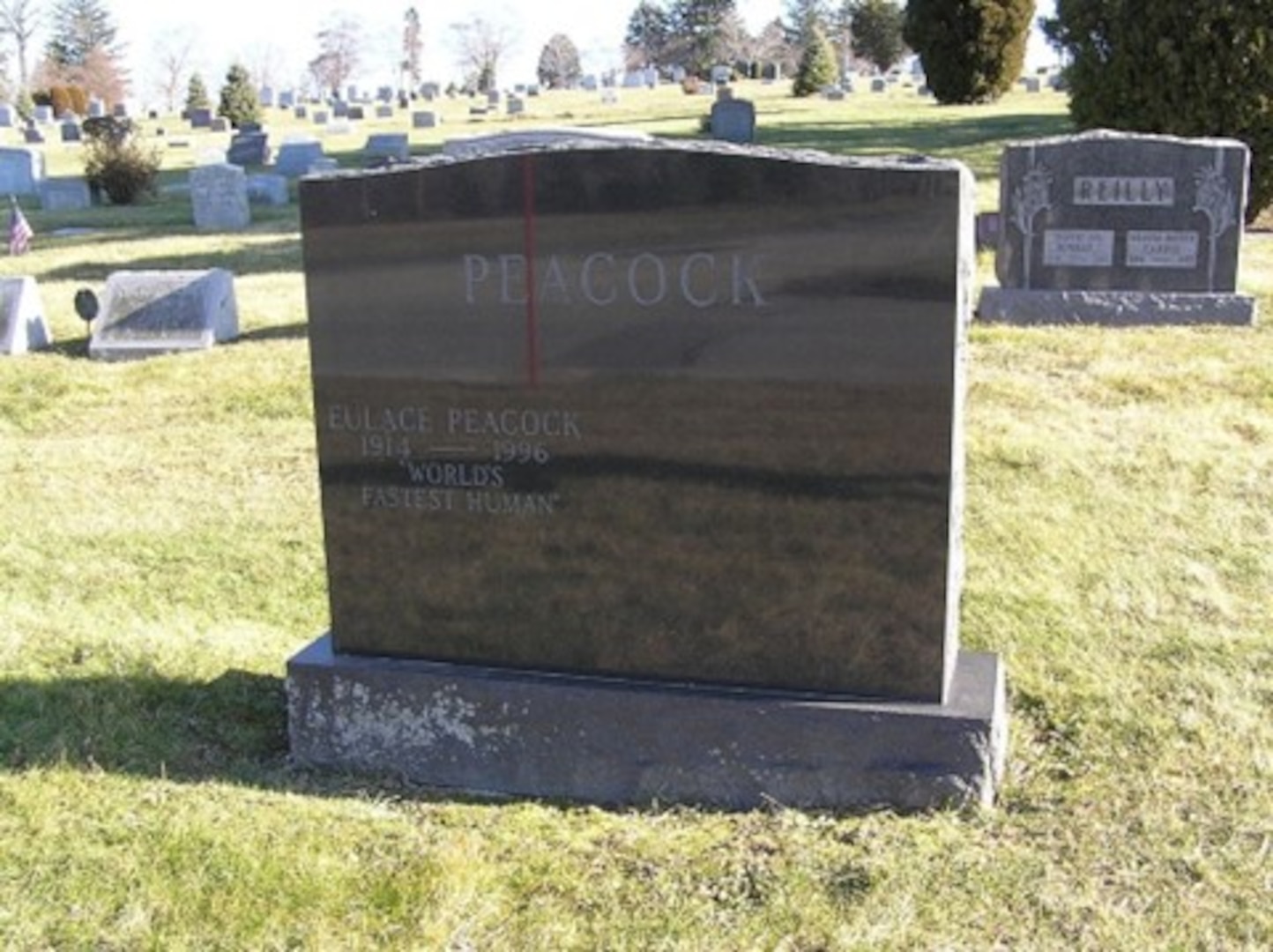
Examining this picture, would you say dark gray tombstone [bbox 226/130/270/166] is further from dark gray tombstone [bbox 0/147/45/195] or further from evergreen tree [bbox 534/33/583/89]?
evergreen tree [bbox 534/33/583/89]

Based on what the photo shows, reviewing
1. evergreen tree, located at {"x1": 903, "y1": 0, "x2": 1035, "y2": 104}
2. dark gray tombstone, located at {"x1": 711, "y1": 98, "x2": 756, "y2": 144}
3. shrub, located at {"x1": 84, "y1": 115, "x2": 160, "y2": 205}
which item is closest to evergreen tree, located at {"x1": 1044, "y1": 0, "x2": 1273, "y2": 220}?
dark gray tombstone, located at {"x1": 711, "y1": 98, "x2": 756, "y2": 144}

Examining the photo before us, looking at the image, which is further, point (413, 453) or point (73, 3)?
point (73, 3)

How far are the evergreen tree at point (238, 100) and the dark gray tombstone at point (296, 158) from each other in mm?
18994

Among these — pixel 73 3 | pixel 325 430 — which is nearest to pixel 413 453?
pixel 325 430

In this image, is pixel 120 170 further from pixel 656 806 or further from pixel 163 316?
pixel 656 806

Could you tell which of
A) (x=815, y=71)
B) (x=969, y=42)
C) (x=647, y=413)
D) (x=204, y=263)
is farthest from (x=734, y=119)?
(x=647, y=413)

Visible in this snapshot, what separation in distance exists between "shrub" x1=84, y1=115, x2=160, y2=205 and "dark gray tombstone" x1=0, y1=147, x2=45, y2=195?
7.18ft

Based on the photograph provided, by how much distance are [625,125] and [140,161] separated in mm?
14164

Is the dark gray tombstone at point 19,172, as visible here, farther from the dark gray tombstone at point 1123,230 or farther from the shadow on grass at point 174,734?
the shadow on grass at point 174,734

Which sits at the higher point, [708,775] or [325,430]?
[325,430]

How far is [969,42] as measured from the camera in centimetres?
2884

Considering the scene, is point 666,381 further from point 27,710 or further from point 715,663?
point 27,710

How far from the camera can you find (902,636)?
3723 mm

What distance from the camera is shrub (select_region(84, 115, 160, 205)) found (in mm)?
22031
